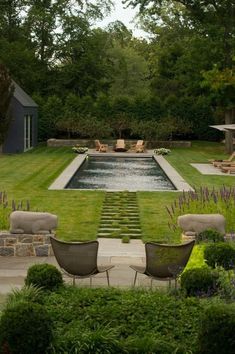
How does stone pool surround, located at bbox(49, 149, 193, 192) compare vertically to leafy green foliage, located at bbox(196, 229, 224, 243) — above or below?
below

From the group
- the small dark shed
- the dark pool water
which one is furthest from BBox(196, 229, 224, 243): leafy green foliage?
the small dark shed

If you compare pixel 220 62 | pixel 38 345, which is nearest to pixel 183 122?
pixel 220 62

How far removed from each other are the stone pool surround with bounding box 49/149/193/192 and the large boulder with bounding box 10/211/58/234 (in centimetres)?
833

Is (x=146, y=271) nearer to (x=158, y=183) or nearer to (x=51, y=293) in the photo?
(x=51, y=293)

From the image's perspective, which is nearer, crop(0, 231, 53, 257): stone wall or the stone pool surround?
crop(0, 231, 53, 257): stone wall

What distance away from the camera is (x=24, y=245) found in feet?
39.0

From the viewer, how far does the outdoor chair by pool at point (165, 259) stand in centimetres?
915

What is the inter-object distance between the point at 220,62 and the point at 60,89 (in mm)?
16869

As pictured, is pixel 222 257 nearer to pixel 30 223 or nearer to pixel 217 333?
pixel 217 333

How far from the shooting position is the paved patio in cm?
994

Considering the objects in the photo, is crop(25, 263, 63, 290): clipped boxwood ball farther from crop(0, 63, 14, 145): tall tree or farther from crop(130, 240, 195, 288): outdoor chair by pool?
crop(0, 63, 14, 145): tall tree

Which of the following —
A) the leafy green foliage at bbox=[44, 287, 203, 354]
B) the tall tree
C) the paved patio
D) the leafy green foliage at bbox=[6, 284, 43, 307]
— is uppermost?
the tall tree

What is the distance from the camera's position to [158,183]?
24734 mm

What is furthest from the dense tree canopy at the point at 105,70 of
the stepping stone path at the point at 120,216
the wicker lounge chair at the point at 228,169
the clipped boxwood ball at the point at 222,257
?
the clipped boxwood ball at the point at 222,257
